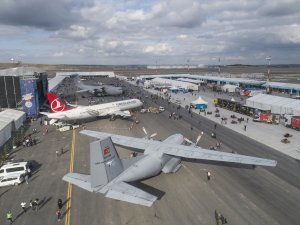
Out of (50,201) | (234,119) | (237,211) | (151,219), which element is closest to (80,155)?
(50,201)

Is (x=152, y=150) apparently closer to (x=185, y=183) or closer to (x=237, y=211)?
(x=185, y=183)

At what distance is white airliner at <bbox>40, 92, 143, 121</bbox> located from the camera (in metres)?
67.8

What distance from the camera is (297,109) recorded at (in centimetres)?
7081

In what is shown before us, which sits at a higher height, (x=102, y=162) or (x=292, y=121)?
(x=102, y=162)

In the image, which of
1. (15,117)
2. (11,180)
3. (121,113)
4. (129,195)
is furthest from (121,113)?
(129,195)

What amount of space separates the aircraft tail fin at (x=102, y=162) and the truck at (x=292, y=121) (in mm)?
52687

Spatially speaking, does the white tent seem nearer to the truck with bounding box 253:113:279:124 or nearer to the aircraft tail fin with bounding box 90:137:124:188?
the aircraft tail fin with bounding box 90:137:124:188

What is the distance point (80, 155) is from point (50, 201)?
1638 cm

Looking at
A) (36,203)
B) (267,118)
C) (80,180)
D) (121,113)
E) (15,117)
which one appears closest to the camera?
(80,180)

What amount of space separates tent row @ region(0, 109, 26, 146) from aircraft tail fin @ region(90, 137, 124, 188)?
3571 centimetres

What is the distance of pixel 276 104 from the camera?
77.8m

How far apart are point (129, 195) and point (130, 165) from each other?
22.4 feet

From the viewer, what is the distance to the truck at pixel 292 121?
6544 cm

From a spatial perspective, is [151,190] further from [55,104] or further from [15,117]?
[15,117]
